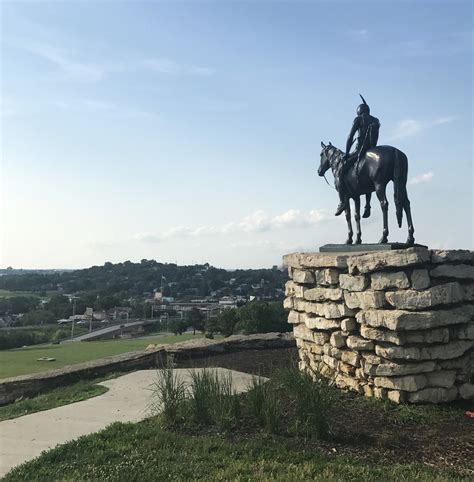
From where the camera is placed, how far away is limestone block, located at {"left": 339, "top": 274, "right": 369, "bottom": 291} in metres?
7.42

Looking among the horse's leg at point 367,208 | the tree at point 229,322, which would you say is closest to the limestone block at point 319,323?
the horse's leg at point 367,208

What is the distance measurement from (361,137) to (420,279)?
3067 millimetres

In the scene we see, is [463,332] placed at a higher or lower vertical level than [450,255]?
lower

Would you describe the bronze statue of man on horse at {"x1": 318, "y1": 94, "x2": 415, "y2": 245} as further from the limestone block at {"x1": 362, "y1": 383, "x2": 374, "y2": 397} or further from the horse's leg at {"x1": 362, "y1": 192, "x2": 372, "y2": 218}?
the limestone block at {"x1": 362, "y1": 383, "x2": 374, "y2": 397}

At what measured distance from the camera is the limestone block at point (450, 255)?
23.4 feet

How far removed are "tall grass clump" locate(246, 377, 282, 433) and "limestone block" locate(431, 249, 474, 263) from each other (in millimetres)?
3025

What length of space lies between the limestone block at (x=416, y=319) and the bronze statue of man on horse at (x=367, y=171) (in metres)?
1.67

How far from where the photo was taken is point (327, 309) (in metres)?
8.05

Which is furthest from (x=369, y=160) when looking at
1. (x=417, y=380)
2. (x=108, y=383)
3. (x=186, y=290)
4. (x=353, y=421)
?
(x=186, y=290)

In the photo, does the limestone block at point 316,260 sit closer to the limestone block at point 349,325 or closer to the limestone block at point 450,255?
the limestone block at point 349,325

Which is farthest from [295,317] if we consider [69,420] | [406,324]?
[69,420]

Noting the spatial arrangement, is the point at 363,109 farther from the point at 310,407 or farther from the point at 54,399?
the point at 54,399

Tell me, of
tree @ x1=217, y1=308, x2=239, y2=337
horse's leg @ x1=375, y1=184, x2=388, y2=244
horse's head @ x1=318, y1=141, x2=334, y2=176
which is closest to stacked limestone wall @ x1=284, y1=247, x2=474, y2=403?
horse's leg @ x1=375, y1=184, x2=388, y2=244

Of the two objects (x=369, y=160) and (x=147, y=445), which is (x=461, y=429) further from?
(x=369, y=160)
